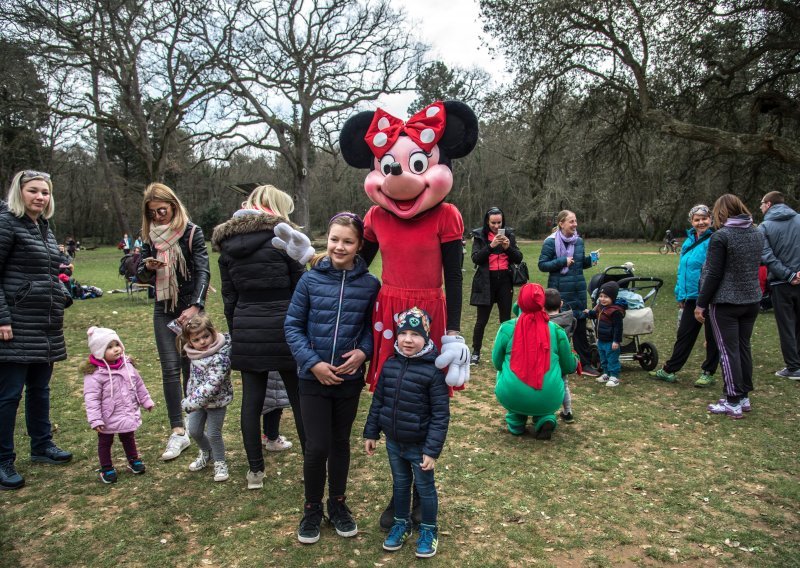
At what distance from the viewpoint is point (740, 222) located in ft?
16.4

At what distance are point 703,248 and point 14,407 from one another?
678cm

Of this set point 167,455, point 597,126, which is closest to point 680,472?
point 167,455

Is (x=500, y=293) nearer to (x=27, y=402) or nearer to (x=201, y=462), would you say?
(x=201, y=462)

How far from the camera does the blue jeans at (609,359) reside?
6.15 metres

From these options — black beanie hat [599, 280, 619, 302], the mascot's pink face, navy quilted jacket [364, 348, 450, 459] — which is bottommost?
navy quilted jacket [364, 348, 450, 459]

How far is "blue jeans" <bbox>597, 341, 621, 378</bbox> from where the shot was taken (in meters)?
6.15

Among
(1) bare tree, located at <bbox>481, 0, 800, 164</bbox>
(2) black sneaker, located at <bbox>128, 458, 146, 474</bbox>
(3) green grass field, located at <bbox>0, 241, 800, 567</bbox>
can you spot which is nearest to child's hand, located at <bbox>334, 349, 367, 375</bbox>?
(3) green grass field, located at <bbox>0, 241, 800, 567</bbox>

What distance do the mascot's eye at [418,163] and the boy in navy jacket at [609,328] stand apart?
3.67 meters

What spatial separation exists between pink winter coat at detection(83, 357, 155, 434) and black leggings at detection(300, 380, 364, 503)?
148 centimetres

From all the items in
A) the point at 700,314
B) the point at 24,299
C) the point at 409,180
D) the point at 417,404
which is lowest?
the point at 417,404

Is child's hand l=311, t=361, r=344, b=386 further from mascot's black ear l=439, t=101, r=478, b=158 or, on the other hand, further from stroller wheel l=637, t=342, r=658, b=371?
stroller wheel l=637, t=342, r=658, b=371

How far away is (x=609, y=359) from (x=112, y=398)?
5080 mm

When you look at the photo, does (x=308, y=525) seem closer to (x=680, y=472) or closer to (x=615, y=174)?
(x=680, y=472)

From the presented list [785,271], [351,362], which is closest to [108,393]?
[351,362]
